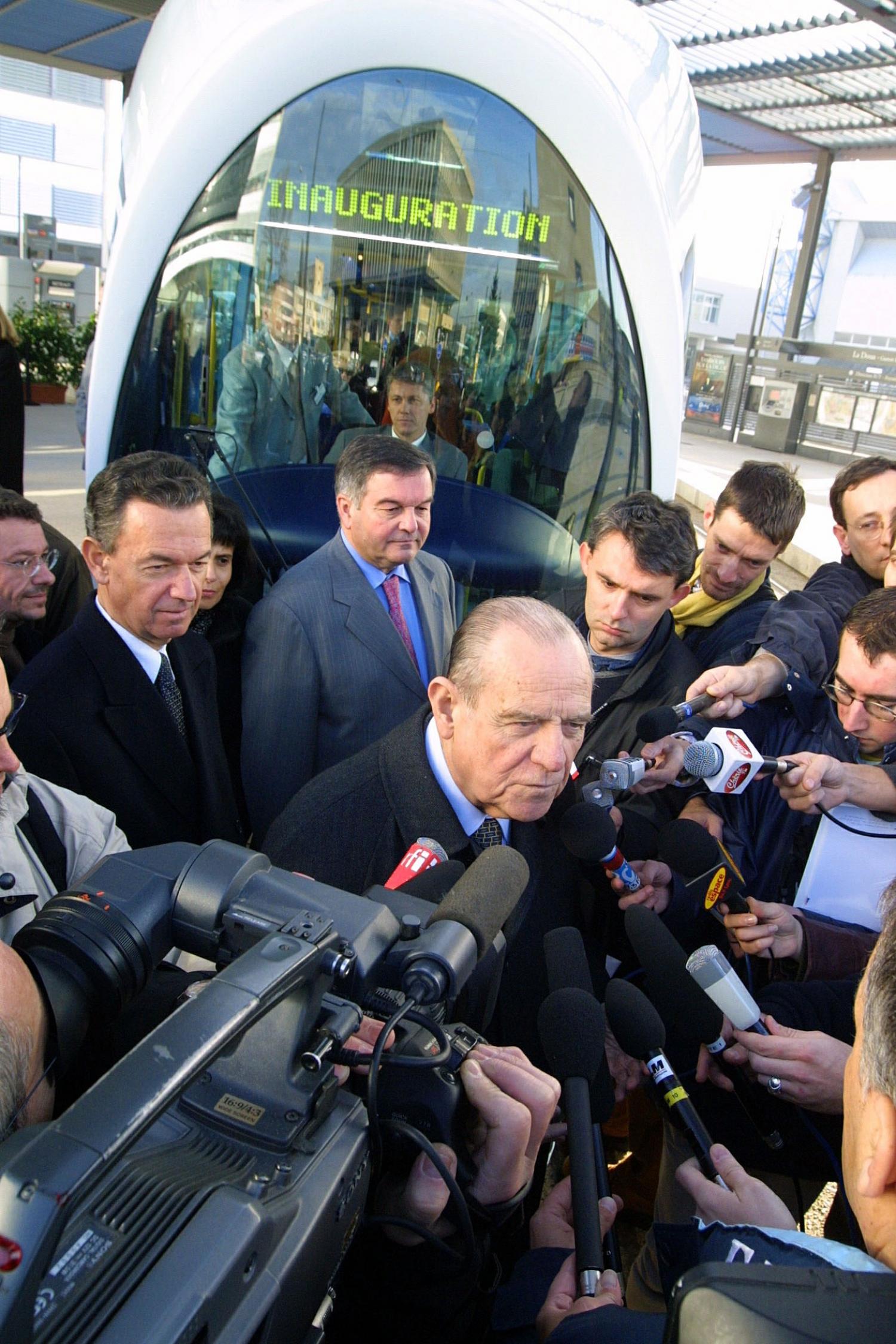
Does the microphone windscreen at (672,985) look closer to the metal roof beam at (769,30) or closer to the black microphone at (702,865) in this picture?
the black microphone at (702,865)

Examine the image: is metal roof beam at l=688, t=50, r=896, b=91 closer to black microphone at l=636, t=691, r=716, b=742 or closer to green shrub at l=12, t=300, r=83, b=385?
black microphone at l=636, t=691, r=716, b=742

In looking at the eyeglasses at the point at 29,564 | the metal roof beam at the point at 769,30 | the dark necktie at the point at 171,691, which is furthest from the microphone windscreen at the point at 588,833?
the metal roof beam at the point at 769,30

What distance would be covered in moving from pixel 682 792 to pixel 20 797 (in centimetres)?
174

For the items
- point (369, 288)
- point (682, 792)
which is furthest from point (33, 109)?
point (682, 792)

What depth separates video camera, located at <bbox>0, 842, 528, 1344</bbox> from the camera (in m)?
0.78

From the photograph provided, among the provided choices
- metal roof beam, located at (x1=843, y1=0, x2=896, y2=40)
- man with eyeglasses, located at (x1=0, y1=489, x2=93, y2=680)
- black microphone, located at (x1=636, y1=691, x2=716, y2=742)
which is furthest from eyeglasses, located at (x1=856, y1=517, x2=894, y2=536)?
metal roof beam, located at (x1=843, y1=0, x2=896, y2=40)

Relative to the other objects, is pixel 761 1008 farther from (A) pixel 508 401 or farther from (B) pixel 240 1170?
(A) pixel 508 401

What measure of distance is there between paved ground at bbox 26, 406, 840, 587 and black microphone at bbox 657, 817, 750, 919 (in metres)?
6.83

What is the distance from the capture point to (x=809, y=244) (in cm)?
2083

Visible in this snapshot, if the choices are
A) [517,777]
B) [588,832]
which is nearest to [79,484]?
[517,777]

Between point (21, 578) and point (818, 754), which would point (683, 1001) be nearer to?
point (818, 754)

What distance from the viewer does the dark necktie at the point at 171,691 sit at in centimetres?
282

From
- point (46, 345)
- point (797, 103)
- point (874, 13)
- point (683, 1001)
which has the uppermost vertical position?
point (797, 103)

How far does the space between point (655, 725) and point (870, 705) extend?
1.72ft
